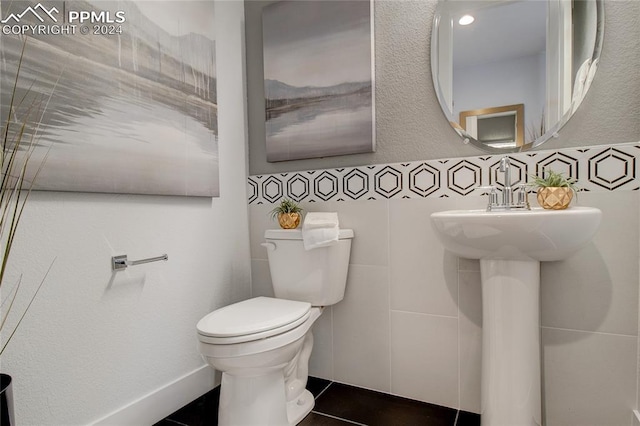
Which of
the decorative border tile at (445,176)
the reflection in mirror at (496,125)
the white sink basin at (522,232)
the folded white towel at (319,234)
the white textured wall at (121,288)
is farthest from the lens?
the folded white towel at (319,234)

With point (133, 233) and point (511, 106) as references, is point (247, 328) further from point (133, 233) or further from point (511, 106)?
point (511, 106)

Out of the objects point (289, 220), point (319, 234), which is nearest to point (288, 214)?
point (289, 220)

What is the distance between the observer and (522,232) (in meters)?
0.98

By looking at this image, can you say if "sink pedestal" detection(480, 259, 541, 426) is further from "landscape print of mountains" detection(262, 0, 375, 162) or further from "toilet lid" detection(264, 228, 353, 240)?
"landscape print of mountains" detection(262, 0, 375, 162)

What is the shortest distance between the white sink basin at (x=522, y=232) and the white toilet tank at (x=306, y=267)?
0.56 meters

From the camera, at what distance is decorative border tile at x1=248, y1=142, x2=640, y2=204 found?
1.22 meters

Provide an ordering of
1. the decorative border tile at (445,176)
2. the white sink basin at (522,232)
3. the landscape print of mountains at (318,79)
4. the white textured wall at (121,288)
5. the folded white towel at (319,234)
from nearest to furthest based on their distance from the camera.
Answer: the white sink basin at (522,232)
the white textured wall at (121,288)
the decorative border tile at (445,176)
the folded white towel at (319,234)
the landscape print of mountains at (318,79)

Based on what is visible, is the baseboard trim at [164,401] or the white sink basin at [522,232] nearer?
the white sink basin at [522,232]

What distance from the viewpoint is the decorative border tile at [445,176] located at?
122cm

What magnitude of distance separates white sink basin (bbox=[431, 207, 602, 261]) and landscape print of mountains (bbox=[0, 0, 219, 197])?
43.4 inches

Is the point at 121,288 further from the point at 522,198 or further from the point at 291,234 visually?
the point at 522,198

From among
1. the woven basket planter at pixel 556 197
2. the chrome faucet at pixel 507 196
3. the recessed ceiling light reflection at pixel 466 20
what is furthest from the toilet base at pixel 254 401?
the recessed ceiling light reflection at pixel 466 20

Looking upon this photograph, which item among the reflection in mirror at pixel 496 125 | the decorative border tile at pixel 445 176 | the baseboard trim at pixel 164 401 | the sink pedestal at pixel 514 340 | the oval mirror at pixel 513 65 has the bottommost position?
the baseboard trim at pixel 164 401

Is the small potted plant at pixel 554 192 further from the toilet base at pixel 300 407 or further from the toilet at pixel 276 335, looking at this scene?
the toilet base at pixel 300 407
